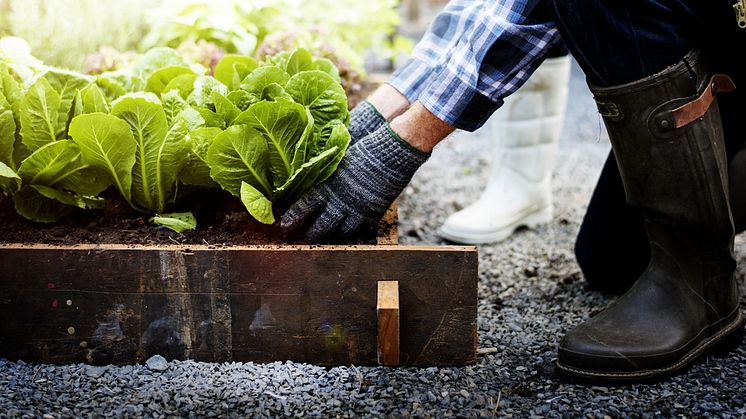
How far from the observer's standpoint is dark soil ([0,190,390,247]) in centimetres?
164

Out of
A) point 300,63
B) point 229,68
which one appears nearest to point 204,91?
point 229,68

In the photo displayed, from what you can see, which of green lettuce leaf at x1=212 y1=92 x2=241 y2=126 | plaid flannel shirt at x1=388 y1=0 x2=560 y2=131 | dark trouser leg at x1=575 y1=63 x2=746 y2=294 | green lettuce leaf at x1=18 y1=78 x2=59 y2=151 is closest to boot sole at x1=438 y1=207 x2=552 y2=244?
dark trouser leg at x1=575 y1=63 x2=746 y2=294

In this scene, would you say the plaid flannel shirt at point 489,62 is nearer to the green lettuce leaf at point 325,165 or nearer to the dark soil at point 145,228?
the green lettuce leaf at point 325,165

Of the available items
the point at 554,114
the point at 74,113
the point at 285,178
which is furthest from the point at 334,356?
the point at 554,114

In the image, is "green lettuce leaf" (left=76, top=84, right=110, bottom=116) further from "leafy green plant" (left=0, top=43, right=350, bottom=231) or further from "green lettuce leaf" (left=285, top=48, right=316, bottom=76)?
"green lettuce leaf" (left=285, top=48, right=316, bottom=76)

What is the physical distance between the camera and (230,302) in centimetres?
156

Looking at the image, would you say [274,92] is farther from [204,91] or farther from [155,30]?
[155,30]

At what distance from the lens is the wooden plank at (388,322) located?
4.86 feet

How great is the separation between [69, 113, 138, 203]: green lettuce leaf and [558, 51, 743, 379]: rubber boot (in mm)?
991

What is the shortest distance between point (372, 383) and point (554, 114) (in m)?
1.55

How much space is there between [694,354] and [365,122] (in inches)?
36.0

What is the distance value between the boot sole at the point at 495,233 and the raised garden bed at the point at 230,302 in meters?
1.10

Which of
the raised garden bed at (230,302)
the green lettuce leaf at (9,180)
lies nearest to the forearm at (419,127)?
the raised garden bed at (230,302)

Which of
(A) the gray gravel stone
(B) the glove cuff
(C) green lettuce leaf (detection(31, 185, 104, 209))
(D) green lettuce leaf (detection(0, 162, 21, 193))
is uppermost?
(B) the glove cuff
